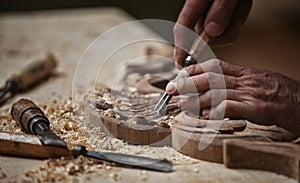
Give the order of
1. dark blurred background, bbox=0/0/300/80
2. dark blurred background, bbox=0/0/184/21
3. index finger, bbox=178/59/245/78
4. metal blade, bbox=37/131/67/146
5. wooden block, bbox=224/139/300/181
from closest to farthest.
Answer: wooden block, bbox=224/139/300/181 → metal blade, bbox=37/131/67/146 → index finger, bbox=178/59/245/78 → dark blurred background, bbox=0/0/300/80 → dark blurred background, bbox=0/0/184/21

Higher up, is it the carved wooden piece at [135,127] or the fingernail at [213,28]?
the fingernail at [213,28]

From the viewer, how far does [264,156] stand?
1.31m

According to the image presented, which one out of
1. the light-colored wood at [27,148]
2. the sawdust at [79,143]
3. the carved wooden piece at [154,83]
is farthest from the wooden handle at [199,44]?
the light-colored wood at [27,148]

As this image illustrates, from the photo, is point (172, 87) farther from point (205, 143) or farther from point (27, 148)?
point (27, 148)

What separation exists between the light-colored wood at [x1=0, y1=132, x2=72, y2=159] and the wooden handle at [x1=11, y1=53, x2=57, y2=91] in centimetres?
69

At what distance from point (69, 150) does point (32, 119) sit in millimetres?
218

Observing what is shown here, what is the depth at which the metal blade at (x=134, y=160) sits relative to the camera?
4.47 ft

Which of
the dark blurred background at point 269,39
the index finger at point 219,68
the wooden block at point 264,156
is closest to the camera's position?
the wooden block at point 264,156

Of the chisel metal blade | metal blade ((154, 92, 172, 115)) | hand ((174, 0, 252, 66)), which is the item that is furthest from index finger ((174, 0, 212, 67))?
the chisel metal blade

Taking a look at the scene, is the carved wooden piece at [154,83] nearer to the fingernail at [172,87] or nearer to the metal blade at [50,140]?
the fingernail at [172,87]

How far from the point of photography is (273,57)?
13.4 ft

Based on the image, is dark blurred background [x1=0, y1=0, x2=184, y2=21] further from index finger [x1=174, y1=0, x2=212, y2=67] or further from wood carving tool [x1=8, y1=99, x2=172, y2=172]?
wood carving tool [x1=8, y1=99, x2=172, y2=172]

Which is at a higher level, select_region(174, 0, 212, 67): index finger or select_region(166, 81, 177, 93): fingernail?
select_region(174, 0, 212, 67): index finger

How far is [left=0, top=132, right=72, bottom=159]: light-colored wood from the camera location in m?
1.42
